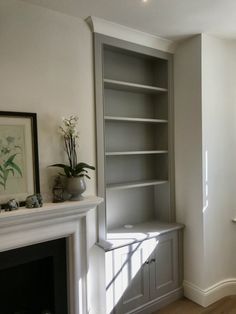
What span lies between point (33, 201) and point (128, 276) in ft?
3.83

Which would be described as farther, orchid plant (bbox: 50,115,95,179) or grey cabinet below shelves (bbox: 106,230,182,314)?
grey cabinet below shelves (bbox: 106,230,182,314)

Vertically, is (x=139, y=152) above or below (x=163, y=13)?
below

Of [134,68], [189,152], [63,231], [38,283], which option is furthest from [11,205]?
[134,68]

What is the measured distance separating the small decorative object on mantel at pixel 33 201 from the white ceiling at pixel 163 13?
4.85ft

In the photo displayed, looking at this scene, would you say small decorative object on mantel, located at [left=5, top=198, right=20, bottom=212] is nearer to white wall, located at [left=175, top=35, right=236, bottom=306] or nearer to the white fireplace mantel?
the white fireplace mantel

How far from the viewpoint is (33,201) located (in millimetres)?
1878

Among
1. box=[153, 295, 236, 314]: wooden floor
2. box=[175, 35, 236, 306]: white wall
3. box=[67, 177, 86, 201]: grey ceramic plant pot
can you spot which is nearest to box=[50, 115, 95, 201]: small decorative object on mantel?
box=[67, 177, 86, 201]: grey ceramic plant pot

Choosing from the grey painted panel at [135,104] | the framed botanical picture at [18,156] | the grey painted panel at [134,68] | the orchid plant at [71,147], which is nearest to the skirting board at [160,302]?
the orchid plant at [71,147]

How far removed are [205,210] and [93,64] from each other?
179 centimetres

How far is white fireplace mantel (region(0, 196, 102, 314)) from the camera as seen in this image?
1774 mm

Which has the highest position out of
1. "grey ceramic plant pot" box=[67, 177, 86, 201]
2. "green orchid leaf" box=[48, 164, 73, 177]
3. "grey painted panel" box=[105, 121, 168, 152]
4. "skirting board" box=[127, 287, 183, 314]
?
"grey painted panel" box=[105, 121, 168, 152]

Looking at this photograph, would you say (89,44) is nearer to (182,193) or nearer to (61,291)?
(182,193)

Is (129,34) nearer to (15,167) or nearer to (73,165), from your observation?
(73,165)

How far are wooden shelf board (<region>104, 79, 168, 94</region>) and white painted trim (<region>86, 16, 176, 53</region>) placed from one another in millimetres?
416
